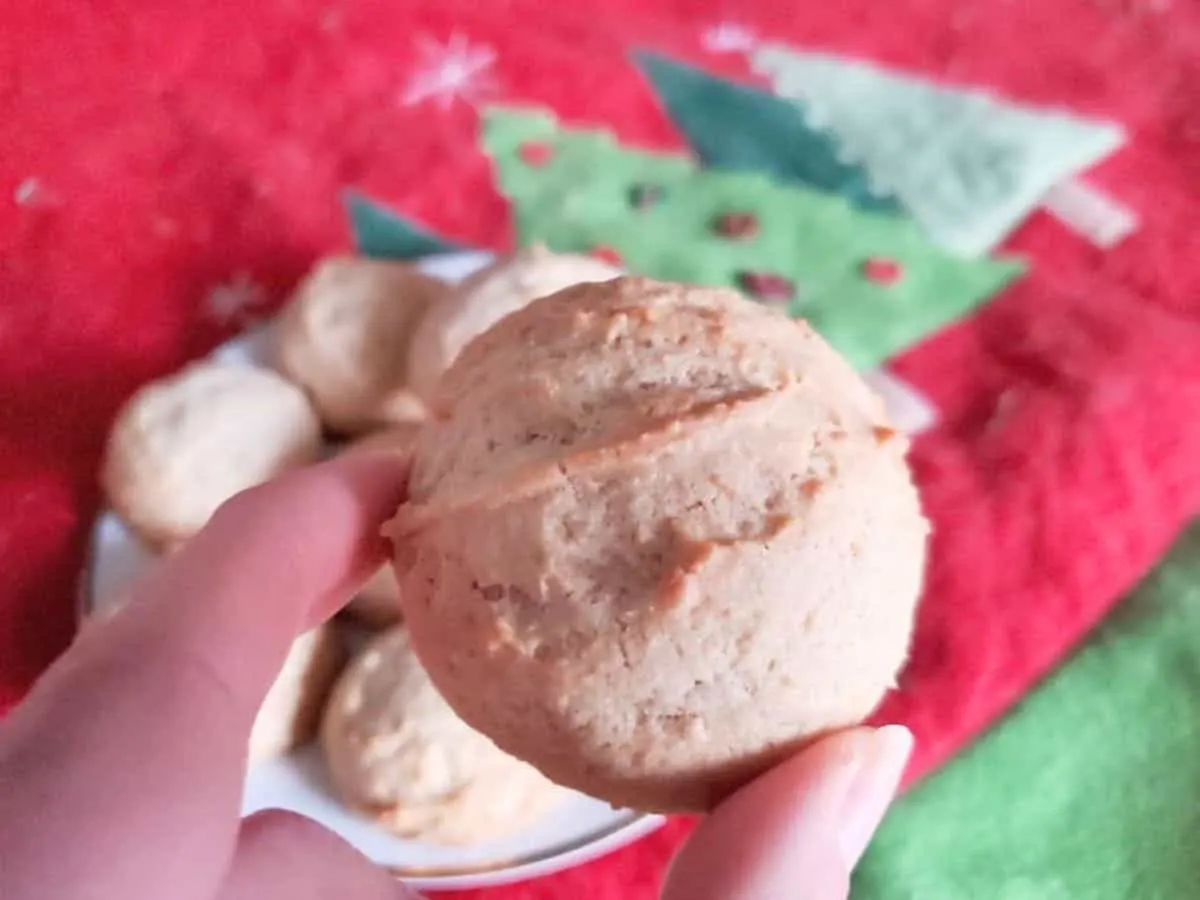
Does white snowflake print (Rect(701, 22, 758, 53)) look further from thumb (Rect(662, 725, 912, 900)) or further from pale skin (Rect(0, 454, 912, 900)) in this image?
thumb (Rect(662, 725, 912, 900))

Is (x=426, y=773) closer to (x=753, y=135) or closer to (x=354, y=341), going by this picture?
(x=354, y=341)

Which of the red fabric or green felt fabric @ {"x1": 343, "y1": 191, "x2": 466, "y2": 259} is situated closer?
the red fabric

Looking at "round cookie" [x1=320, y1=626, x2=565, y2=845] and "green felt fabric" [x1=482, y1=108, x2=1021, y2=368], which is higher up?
"green felt fabric" [x1=482, y1=108, x2=1021, y2=368]

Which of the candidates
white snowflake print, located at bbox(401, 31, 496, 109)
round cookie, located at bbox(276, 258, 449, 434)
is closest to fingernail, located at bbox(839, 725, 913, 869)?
round cookie, located at bbox(276, 258, 449, 434)

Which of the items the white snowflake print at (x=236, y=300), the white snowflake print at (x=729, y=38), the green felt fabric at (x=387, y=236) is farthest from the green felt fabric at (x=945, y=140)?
the white snowflake print at (x=236, y=300)

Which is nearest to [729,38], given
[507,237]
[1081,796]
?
[507,237]

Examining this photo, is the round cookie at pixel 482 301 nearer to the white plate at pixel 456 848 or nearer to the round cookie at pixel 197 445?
the round cookie at pixel 197 445
